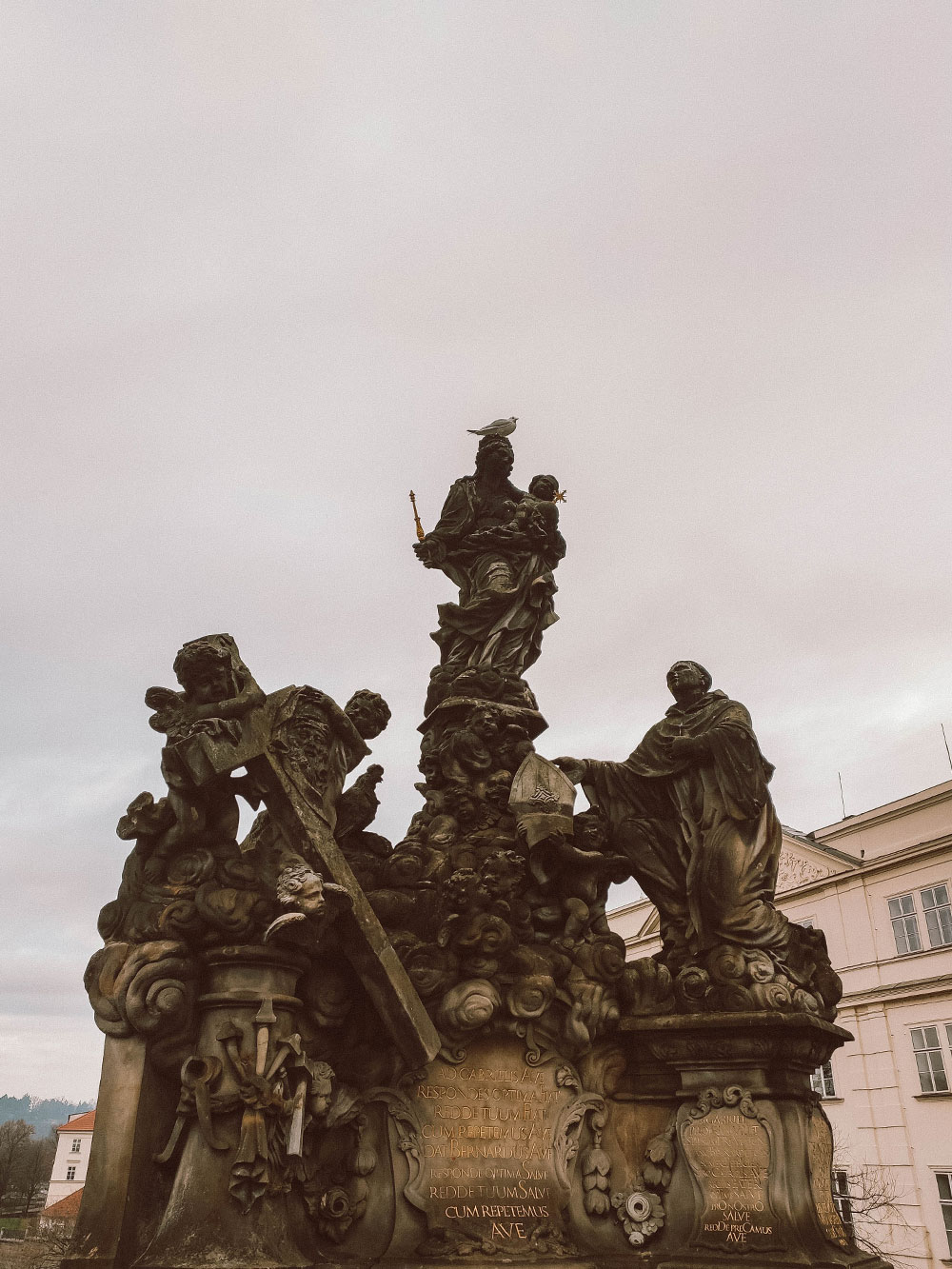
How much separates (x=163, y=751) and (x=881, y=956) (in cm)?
2101

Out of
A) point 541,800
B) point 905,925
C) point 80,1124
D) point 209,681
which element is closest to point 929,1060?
point 905,925

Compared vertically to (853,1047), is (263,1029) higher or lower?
lower

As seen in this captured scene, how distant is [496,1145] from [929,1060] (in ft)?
60.5

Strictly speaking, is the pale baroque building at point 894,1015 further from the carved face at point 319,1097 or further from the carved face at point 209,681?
the carved face at point 209,681

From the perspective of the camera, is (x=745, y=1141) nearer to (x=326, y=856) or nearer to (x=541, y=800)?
(x=541, y=800)

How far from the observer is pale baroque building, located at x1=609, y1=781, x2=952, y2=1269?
20172 millimetres

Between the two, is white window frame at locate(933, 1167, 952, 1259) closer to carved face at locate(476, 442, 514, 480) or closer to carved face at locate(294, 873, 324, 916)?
carved face at locate(476, 442, 514, 480)

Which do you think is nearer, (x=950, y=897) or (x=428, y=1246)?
(x=428, y=1246)

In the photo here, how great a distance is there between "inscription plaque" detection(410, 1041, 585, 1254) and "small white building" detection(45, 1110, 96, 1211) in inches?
1057

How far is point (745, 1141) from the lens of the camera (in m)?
6.22

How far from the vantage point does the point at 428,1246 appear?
19.3ft

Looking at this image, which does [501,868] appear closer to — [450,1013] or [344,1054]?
[450,1013]

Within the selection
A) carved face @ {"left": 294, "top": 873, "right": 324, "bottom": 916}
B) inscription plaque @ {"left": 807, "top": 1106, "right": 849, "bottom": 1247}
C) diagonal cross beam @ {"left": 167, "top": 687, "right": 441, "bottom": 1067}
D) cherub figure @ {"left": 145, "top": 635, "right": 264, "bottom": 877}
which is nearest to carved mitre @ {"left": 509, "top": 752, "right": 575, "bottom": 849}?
diagonal cross beam @ {"left": 167, "top": 687, "right": 441, "bottom": 1067}

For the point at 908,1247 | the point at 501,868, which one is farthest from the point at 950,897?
the point at 501,868
